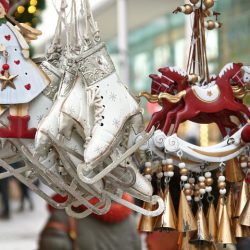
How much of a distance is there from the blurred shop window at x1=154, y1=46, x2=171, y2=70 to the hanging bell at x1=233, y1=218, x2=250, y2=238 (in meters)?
11.3

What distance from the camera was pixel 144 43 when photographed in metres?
15.7

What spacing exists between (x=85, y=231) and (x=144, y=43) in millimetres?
11850

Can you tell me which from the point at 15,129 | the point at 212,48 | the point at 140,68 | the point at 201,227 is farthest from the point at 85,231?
the point at 140,68

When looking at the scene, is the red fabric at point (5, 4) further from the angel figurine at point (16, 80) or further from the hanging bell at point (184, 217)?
the hanging bell at point (184, 217)

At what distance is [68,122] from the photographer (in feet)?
7.79

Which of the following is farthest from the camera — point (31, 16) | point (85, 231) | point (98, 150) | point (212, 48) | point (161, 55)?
point (161, 55)

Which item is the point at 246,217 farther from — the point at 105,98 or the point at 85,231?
the point at 85,231

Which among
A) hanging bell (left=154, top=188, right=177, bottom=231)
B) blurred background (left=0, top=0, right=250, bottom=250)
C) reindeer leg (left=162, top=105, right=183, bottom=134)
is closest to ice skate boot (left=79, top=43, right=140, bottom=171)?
reindeer leg (left=162, top=105, right=183, bottom=134)

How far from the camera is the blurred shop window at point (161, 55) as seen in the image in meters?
14.0

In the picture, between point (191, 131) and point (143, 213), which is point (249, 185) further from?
point (191, 131)

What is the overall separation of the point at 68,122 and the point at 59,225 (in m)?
1.82

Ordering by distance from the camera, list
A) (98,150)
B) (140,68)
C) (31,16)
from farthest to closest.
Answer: (140,68)
(31,16)
(98,150)

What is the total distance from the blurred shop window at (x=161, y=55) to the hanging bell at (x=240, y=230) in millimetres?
11295

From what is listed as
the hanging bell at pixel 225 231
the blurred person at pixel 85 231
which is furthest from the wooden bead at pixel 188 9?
the blurred person at pixel 85 231
